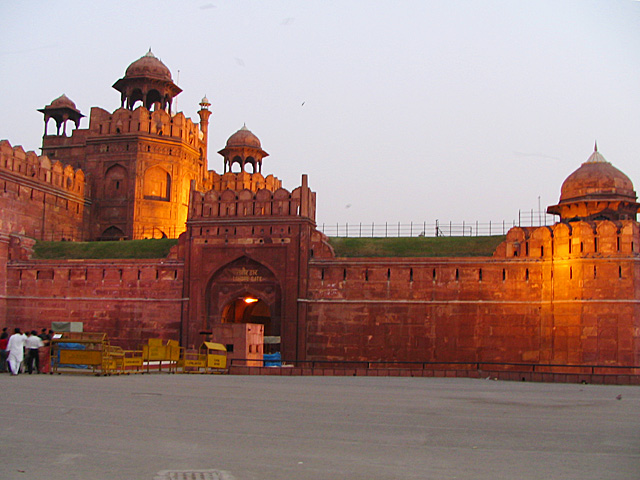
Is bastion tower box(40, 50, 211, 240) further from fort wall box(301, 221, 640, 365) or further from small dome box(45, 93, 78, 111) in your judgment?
fort wall box(301, 221, 640, 365)

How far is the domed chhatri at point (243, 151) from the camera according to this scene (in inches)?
1806

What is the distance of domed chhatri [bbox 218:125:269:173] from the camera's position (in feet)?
151

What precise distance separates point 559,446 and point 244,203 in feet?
76.9

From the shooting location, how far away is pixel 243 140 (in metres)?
45.9

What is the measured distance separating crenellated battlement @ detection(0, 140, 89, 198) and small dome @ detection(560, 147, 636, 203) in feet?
79.5

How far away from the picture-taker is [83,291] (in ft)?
107

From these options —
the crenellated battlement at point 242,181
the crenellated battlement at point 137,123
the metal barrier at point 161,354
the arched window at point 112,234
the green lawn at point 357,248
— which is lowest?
the metal barrier at point 161,354

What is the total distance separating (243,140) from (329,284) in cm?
1879

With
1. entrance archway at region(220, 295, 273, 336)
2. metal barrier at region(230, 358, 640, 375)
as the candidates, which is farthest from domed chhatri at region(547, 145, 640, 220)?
entrance archway at region(220, 295, 273, 336)

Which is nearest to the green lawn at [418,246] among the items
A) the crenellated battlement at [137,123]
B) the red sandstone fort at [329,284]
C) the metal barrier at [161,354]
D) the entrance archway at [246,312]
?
the red sandstone fort at [329,284]

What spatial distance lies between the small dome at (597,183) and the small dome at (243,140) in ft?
72.9

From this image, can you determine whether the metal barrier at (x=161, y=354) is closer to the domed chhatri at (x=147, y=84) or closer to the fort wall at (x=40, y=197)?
the fort wall at (x=40, y=197)

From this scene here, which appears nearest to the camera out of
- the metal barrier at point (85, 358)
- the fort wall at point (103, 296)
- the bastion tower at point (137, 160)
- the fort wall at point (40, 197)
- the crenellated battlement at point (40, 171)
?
the metal barrier at point (85, 358)

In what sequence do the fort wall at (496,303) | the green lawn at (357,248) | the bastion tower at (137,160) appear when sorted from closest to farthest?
the fort wall at (496,303)
the green lawn at (357,248)
the bastion tower at (137,160)
